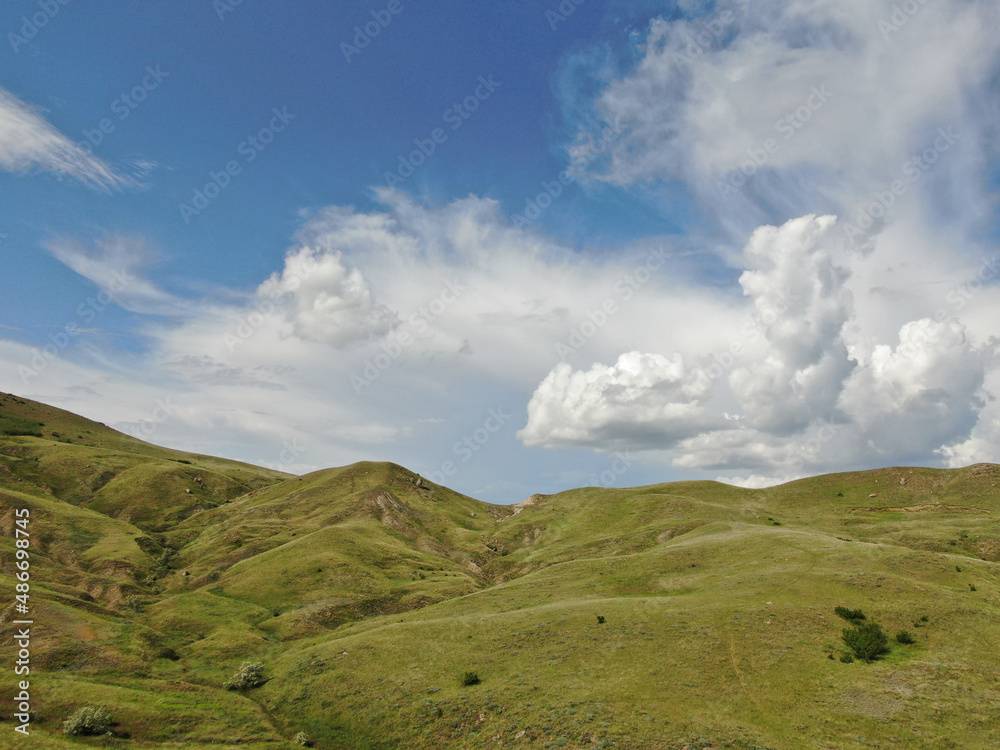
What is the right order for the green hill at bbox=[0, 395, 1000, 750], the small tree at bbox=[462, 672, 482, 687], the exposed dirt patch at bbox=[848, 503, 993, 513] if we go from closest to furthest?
the green hill at bbox=[0, 395, 1000, 750], the small tree at bbox=[462, 672, 482, 687], the exposed dirt patch at bbox=[848, 503, 993, 513]

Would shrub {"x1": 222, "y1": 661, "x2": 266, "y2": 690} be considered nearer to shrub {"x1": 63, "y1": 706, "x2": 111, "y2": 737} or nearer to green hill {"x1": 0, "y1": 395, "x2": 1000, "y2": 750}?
green hill {"x1": 0, "y1": 395, "x2": 1000, "y2": 750}

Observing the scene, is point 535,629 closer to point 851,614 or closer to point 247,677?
point 851,614

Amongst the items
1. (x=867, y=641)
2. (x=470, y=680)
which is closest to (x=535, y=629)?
(x=470, y=680)

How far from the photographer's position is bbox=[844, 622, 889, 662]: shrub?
40.2 m

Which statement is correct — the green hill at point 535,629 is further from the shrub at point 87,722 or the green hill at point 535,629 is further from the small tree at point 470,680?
the shrub at point 87,722

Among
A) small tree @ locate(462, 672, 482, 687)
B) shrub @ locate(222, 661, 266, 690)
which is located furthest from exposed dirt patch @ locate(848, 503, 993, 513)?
shrub @ locate(222, 661, 266, 690)

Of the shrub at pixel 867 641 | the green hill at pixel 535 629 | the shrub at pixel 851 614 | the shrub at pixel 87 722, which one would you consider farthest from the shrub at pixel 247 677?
the shrub at pixel 851 614

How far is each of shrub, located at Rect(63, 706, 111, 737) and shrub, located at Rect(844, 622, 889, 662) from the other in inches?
2309

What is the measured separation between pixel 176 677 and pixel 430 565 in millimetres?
54305

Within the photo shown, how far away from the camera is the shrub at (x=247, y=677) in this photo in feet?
165

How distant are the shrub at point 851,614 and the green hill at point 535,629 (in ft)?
2.23

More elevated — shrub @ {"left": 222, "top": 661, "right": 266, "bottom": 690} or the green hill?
the green hill

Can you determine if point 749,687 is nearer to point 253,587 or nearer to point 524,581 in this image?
point 524,581

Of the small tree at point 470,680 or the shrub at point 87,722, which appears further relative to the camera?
the small tree at point 470,680
